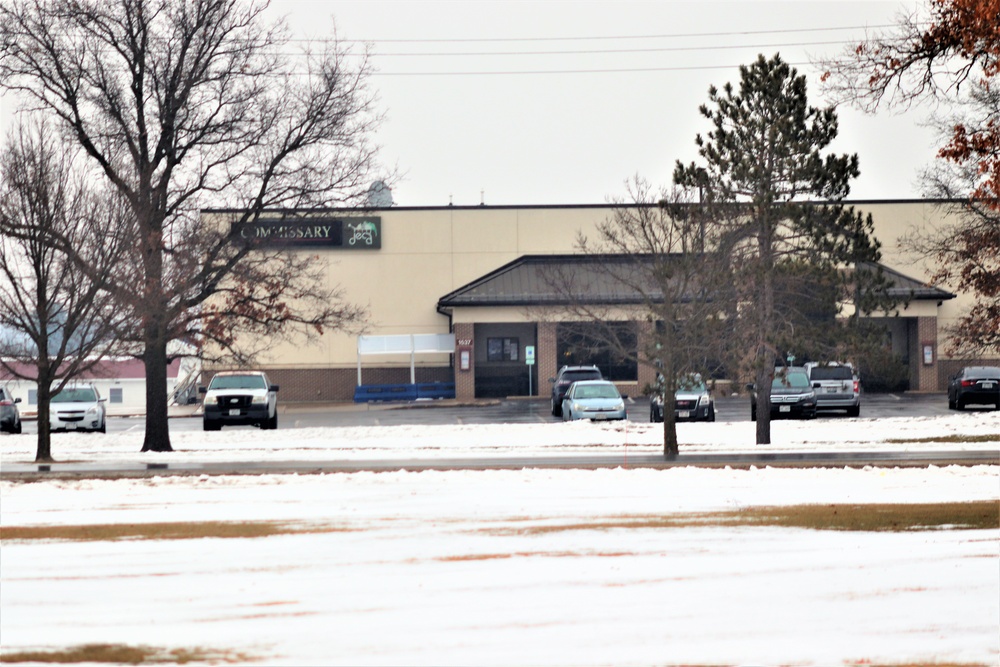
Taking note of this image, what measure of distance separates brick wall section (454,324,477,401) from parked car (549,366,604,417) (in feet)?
34.5

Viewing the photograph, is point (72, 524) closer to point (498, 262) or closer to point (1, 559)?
point (1, 559)

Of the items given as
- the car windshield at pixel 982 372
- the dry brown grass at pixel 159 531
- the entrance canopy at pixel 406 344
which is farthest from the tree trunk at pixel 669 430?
the entrance canopy at pixel 406 344

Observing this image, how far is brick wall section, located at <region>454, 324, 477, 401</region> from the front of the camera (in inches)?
2010

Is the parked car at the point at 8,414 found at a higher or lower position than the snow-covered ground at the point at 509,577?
→ higher

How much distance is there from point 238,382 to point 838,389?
707 inches

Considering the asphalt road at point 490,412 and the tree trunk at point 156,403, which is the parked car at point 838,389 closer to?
the asphalt road at point 490,412

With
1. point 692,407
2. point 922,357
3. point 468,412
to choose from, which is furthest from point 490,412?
point 922,357

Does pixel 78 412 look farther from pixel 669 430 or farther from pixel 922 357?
pixel 922 357

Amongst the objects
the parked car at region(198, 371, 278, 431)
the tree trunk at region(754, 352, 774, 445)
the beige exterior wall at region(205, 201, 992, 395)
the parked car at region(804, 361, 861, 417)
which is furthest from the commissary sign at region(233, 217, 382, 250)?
the tree trunk at region(754, 352, 774, 445)

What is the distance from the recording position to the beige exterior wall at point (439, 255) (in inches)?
2148

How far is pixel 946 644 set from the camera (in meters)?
8.58

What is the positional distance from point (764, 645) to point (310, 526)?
640 cm

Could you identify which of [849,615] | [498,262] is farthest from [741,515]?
[498,262]

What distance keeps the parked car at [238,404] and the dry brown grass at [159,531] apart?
19816 millimetres
